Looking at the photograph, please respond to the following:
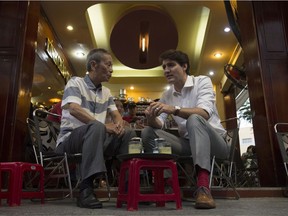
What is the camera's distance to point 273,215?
4.68ft

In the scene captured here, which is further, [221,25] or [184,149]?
[221,25]

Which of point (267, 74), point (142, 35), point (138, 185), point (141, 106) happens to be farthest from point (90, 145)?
point (141, 106)

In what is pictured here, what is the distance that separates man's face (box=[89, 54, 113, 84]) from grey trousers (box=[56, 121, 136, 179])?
0.51m

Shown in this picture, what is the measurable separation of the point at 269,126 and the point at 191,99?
57.1 inches

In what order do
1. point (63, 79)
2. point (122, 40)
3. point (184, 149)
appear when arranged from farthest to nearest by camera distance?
point (63, 79), point (122, 40), point (184, 149)

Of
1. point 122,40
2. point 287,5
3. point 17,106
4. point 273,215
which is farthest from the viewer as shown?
point 122,40

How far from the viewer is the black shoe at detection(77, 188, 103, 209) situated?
1.75 metres

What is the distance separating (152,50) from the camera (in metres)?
7.17

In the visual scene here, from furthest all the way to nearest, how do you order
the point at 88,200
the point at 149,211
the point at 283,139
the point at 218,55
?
1. the point at 218,55
2. the point at 283,139
3. the point at 88,200
4. the point at 149,211

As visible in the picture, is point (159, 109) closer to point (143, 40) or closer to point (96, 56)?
→ point (96, 56)

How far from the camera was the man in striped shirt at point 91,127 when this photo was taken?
6.00ft

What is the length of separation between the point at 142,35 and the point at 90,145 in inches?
190

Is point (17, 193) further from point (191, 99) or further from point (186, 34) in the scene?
point (186, 34)

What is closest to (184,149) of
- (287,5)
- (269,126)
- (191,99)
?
(191,99)
